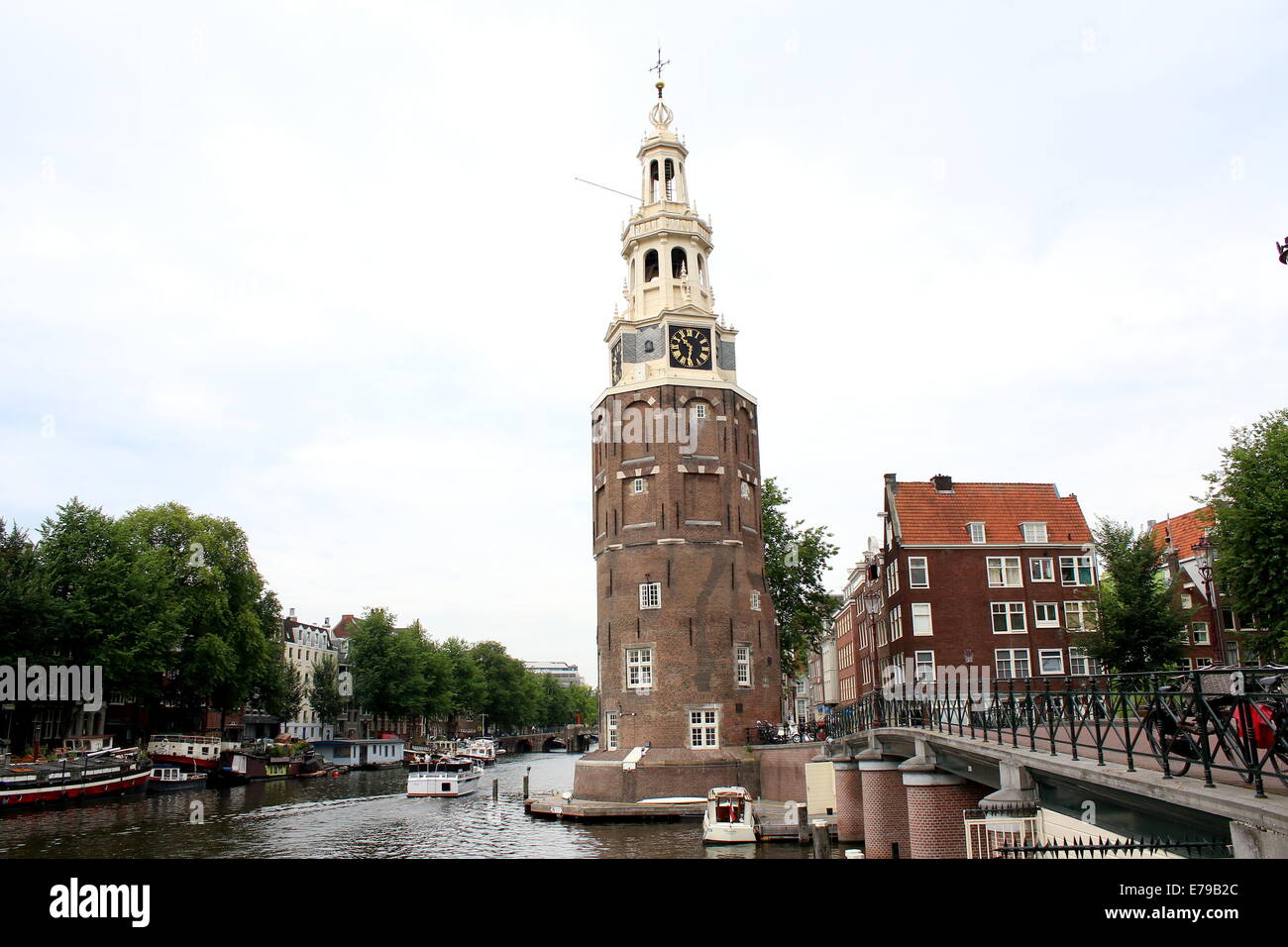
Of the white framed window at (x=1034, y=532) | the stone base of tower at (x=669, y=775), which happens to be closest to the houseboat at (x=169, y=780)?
the stone base of tower at (x=669, y=775)

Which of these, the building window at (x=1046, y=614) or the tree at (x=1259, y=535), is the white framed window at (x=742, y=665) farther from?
the tree at (x=1259, y=535)

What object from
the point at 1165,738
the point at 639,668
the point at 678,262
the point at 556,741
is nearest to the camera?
the point at 1165,738

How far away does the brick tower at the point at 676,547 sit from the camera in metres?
49.8

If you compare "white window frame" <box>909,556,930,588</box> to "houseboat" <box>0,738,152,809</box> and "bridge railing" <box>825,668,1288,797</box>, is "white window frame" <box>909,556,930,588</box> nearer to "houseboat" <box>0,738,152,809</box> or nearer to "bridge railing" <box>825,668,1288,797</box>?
"bridge railing" <box>825,668,1288,797</box>

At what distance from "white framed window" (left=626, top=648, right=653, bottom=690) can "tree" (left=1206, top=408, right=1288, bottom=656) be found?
2649 centimetres

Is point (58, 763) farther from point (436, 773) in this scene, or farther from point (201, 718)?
point (201, 718)

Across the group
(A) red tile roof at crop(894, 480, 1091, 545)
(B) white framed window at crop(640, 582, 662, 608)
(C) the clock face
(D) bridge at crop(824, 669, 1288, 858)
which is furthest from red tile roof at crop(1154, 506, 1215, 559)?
(D) bridge at crop(824, 669, 1288, 858)

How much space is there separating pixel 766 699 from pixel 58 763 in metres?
40.5

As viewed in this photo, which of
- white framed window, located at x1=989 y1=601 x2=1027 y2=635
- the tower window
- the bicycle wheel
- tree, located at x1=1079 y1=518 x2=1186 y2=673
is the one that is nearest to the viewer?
the bicycle wheel

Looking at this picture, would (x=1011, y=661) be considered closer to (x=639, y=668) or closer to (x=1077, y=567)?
(x=1077, y=567)

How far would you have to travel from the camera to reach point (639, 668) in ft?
168

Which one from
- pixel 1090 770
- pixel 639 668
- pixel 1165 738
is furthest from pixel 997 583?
pixel 1165 738

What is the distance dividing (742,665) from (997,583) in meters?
14.9

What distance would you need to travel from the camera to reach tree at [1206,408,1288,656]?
3669 centimetres
